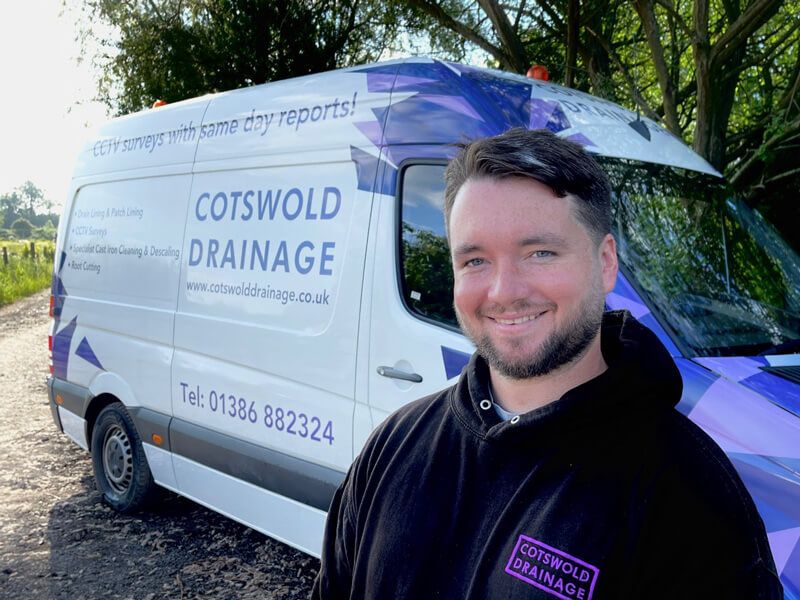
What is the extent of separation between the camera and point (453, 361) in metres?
2.88

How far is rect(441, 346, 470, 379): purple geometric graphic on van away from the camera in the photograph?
9.29 ft

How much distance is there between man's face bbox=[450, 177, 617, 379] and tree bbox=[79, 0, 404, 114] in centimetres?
943

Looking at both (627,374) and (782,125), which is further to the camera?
(782,125)

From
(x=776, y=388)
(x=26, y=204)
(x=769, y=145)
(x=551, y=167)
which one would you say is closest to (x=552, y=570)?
(x=551, y=167)

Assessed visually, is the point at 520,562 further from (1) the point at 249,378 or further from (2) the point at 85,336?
(2) the point at 85,336

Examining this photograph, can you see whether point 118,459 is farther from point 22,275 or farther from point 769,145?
point 22,275

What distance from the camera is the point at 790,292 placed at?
3.10 meters

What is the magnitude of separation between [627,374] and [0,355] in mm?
11344

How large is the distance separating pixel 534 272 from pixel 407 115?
1991mm

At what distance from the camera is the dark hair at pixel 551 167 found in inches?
52.8

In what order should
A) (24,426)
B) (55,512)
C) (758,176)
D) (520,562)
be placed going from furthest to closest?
(24,426)
(758,176)
(55,512)
(520,562)

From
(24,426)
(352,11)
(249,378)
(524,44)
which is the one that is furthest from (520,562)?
(352,11)

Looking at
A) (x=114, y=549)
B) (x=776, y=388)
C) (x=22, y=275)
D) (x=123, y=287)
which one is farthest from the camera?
(x=22, y=275)

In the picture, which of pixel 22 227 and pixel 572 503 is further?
pixel 22 227
